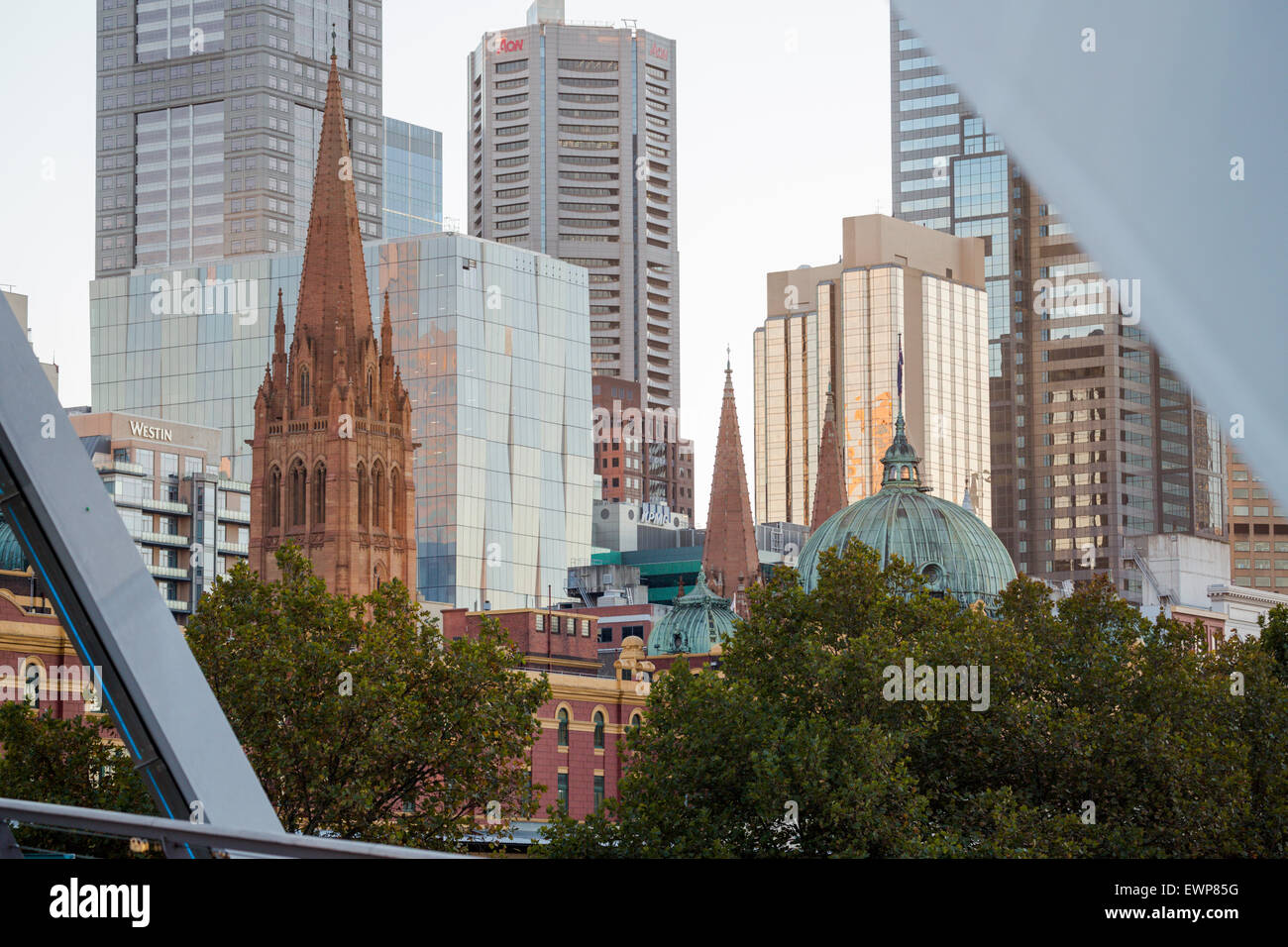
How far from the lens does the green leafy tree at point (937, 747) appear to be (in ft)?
141

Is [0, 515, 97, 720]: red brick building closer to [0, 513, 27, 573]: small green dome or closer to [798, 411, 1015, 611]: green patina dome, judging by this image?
[0, 513, 27, 573]: small green dome

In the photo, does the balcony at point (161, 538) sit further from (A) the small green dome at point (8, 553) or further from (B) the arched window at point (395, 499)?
(A) the small green dome at point (8, 553)

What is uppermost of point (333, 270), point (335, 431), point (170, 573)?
point (333, 270)

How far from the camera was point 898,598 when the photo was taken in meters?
53.3

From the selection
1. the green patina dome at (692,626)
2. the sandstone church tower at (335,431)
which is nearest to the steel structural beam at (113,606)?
the green patina dome at (692,626)

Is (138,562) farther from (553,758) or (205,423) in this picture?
(205,423)

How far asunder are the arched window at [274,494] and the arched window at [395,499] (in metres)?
6.63

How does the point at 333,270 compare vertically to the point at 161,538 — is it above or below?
above

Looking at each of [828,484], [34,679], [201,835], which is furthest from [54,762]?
[828,484]

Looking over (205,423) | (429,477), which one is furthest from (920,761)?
(205,423)

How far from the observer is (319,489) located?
121062 millimetres

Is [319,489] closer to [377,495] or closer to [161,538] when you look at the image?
[377,495]

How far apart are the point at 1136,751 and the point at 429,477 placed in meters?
116

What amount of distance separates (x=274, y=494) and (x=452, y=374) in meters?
37.4
